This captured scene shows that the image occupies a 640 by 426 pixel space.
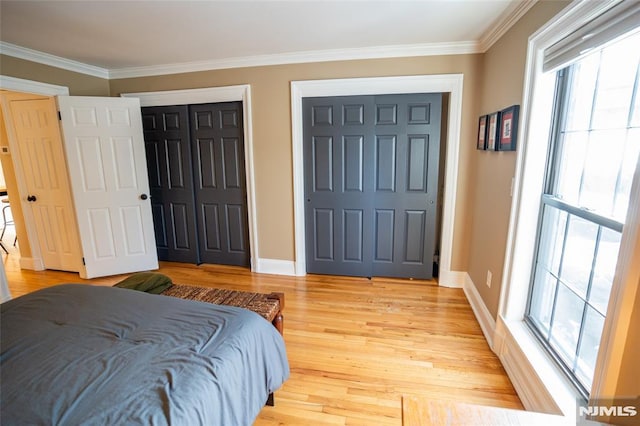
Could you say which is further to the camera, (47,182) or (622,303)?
(47,182)

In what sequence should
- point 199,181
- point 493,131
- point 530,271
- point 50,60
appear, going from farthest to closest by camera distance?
point 199,181 < point 50,60 < point 493,131 < point 530,271

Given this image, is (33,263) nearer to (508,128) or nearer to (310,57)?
(310,57)

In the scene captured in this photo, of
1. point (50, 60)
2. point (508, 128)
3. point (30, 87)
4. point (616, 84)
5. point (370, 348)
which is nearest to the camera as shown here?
point (616, 84)

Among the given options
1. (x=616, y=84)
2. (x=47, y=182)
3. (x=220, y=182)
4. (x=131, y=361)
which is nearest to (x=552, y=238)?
(x=616, y=84)

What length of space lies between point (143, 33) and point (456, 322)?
3.62 m

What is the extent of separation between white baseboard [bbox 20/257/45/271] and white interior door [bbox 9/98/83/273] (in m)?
0.05

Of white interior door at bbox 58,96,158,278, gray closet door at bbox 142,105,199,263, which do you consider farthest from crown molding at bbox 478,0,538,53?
white interior door at bbox 58,96,158,278

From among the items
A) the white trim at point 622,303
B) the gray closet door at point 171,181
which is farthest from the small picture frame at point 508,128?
the gray closet door at point 171,181

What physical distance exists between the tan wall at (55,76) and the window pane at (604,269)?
4680mm

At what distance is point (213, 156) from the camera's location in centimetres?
365

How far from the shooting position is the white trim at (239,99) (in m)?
3.36

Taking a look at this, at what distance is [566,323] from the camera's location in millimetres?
1617

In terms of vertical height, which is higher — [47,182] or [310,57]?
[310,57]

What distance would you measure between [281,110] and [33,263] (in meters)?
3.64
